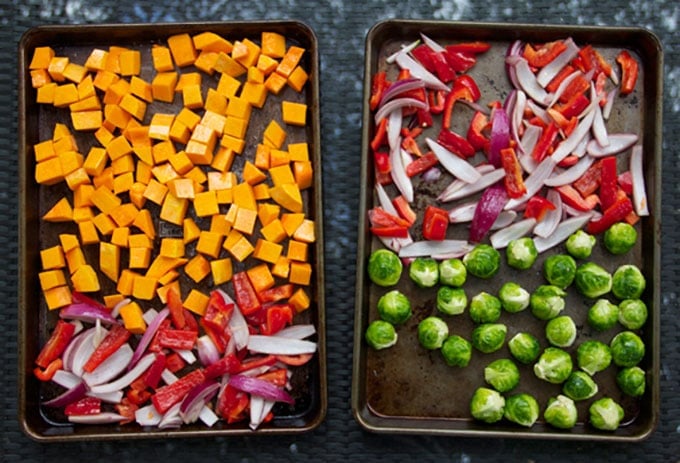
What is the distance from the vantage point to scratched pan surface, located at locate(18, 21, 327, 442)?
10.2 ft

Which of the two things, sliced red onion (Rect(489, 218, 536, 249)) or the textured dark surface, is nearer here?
sliced red onion (Rect(489, 218, 536, 249))

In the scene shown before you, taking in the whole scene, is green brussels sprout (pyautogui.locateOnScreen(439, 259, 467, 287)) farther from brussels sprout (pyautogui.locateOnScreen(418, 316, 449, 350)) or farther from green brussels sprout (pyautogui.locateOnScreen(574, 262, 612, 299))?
green brussels sprout (pyautogui.locateOnScreen(574, 262, 612, 299))

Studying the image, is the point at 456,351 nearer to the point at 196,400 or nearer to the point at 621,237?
the point at 621,237

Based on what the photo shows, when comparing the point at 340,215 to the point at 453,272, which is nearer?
Result: the point at 453,272

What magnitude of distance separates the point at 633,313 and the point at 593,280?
20cm

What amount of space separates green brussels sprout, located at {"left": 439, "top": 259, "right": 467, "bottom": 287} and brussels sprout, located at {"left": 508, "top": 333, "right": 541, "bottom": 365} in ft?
0.98

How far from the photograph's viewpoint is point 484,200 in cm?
311

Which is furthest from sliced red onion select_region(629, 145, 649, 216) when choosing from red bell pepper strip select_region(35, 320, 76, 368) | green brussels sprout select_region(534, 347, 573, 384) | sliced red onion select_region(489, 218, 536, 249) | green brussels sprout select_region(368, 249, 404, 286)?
red bell pepper strip select_region(35, 320, 76, 368)

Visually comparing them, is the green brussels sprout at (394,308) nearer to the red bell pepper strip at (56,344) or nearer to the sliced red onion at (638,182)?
the sliced red onion at (638,182)

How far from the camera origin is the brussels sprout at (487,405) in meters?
3.05

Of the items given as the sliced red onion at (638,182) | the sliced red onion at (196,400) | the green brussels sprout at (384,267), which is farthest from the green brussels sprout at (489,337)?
the sliced red onion at (196,400)

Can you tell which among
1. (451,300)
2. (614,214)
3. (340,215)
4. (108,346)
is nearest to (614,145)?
(614,214)

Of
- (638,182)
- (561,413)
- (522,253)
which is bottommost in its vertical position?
(561,413)

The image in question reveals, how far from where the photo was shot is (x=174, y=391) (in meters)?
3.16
